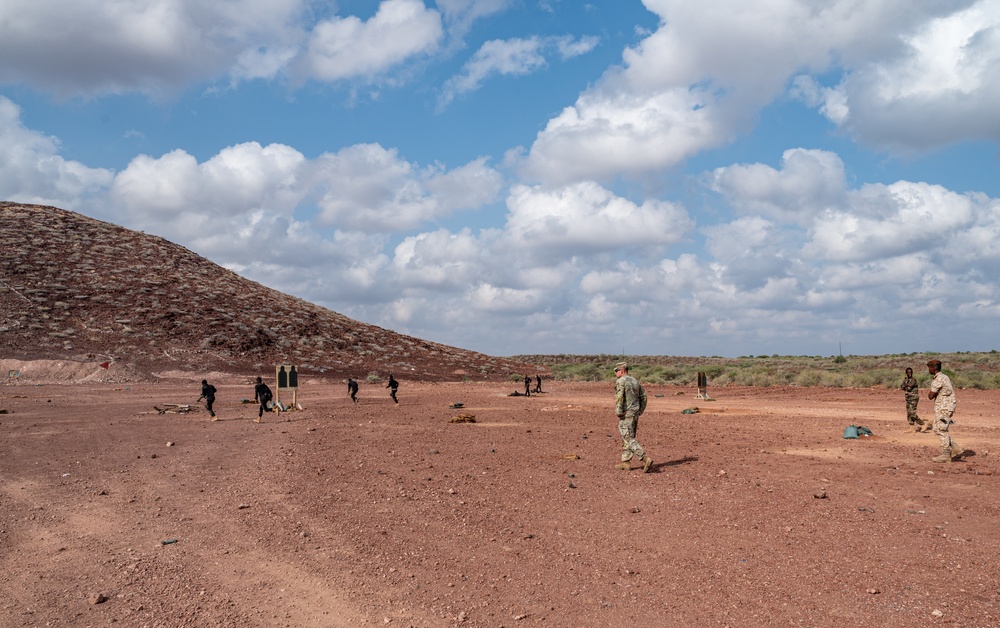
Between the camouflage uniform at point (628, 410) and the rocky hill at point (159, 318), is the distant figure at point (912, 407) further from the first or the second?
the rocky hill at point (159, 318)

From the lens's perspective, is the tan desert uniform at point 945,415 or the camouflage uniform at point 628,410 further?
the tan desert uniform at point 945,415

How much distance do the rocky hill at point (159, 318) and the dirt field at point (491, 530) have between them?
102ft

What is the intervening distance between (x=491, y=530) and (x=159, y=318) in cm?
4917

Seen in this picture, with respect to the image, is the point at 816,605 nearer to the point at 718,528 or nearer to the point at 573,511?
the point at 718,528

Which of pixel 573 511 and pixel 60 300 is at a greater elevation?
pixel 60 300

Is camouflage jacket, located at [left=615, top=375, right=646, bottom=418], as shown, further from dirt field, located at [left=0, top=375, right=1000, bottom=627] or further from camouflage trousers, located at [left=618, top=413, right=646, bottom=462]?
dirt field, located at [left=0, top=375, right=1000, bottom=627]

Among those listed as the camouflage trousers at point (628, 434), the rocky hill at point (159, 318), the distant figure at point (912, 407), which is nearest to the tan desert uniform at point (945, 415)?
the distant figure at point (912, 407)

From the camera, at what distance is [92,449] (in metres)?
15.5

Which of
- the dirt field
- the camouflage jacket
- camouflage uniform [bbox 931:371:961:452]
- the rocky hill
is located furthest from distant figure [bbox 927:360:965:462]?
the rocky hill

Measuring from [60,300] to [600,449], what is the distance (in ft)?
162

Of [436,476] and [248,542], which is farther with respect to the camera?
[436,476]

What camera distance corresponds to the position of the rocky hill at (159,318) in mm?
45781

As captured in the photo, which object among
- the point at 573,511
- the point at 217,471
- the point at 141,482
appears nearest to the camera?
the point at 573,511

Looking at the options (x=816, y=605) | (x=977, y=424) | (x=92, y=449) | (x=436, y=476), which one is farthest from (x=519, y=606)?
(x=977, y=424)
